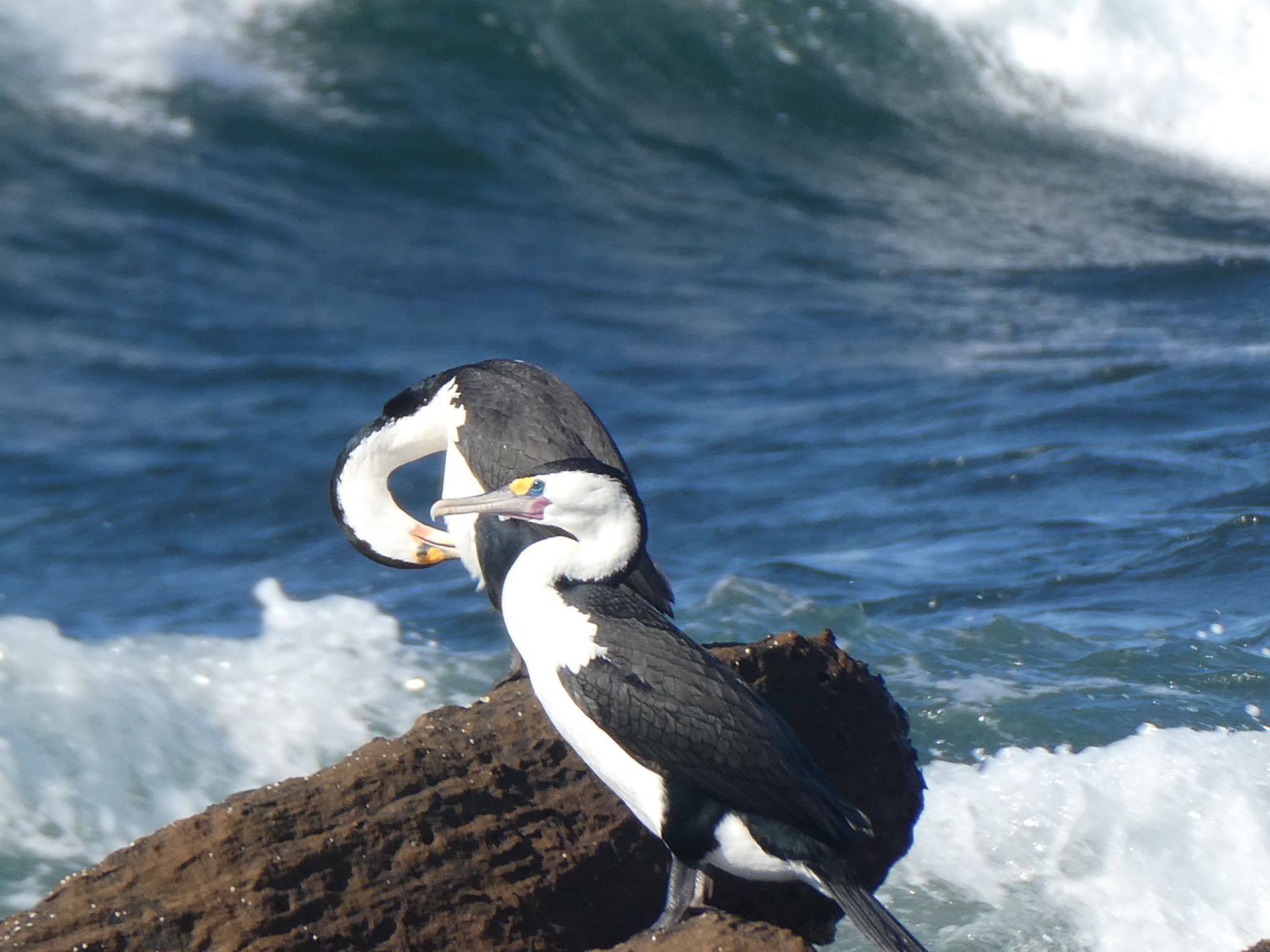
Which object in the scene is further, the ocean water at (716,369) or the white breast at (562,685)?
the ocean water at (716,369)

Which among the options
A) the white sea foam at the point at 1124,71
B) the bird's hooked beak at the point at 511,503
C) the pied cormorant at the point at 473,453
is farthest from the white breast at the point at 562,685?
the white sea foam at the point at 1124,71

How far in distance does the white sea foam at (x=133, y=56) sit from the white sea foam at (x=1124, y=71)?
6.63 m

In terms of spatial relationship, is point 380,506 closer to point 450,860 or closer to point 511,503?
point 511,503

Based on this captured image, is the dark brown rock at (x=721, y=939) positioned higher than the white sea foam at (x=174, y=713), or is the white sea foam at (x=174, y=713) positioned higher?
the dark brown rock at (x=721, y=939)

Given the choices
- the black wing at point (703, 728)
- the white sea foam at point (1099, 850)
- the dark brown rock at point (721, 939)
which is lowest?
the white sea foam at point (1099, 850)

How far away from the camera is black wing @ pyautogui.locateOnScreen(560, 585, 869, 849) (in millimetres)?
3727

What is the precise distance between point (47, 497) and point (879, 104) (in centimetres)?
894

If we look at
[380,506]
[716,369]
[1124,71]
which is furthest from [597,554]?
[1124,71]

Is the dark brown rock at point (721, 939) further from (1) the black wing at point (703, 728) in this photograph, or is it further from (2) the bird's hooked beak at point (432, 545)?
(2) the bird's hooked beak at point (432, 545)

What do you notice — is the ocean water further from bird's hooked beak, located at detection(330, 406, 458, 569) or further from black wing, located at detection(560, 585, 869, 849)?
bird's hooked beak, located at detection(330, 406, 458, 569)

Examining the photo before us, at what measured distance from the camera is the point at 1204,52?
16.9 meters

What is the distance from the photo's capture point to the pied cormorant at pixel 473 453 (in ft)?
16.0

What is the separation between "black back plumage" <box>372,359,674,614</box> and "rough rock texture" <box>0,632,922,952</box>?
0.52 metres

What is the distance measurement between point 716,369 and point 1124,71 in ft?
24.2
